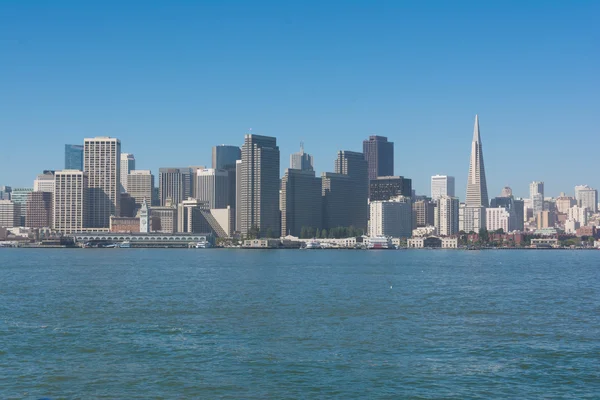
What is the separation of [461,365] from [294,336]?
9326mm

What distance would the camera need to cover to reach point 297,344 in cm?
3728

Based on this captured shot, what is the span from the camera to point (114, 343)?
3731cm

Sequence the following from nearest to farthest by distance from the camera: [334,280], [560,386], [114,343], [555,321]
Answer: [560,386] → [114,343] → [555,321] → [334,280]

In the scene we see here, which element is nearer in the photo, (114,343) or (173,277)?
(114,343)

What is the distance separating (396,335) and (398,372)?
8.41 metres

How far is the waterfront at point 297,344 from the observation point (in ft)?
97.3

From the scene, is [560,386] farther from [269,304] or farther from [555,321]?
[269,304]

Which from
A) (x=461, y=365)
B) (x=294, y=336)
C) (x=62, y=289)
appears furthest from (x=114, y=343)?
(x=62, y=289)

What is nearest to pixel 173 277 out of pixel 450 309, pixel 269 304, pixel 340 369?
pixel 269 304

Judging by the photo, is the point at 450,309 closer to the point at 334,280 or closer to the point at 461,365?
the point at 461,365

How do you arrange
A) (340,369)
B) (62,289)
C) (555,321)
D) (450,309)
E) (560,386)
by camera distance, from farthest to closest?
(62,289), (450,309), (555,321), (340,369), (560,386)

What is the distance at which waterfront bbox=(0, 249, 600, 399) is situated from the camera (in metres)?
29.7

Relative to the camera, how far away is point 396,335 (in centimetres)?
4006

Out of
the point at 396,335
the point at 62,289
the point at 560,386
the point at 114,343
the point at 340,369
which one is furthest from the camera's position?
the point at 62,289
